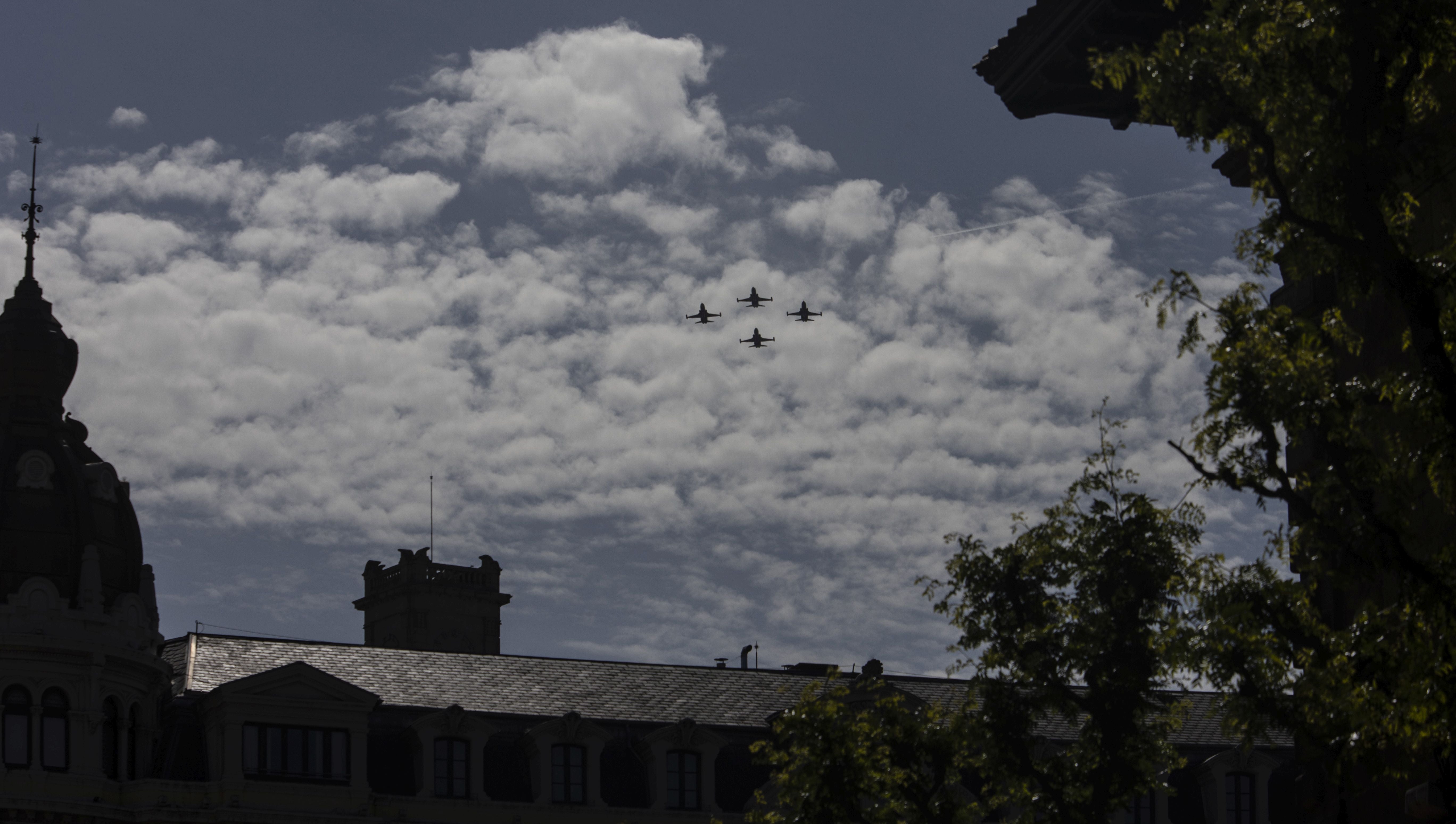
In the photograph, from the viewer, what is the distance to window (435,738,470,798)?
214 ft

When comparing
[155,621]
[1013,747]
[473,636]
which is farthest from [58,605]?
[473,636]

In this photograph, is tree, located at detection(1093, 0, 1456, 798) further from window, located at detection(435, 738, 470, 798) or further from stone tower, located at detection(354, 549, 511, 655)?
stone tower, located at detection(354, 549, 511, 655)

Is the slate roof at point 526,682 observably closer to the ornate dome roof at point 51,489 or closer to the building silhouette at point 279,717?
the building silhouette at point 279,717

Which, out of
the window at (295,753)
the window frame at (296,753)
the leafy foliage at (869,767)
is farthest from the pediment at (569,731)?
the leafy foliage at (869,767)

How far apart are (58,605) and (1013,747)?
36.6m

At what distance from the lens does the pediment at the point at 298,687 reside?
62.3 meters

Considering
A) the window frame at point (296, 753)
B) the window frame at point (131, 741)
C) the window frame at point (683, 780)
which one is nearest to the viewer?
the window frame at point (131, 741)

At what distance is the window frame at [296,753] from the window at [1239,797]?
30513 mm

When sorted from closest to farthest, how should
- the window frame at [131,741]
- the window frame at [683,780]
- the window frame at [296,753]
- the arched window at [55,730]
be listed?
1. the arched window at [55,730]
2. the window frame at [131,741]
3. the window frame at [296,753]
4. the window frame at [683,780]

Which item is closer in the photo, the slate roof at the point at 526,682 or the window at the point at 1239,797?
the slate roof at the point at 526,682

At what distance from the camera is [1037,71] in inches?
1411

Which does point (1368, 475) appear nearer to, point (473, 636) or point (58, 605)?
point (58, 605)

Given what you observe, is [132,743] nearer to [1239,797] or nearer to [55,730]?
[55,730]

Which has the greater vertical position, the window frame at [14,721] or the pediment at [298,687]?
the pediment at [298,687]
